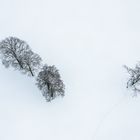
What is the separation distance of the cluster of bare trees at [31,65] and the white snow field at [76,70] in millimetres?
1998

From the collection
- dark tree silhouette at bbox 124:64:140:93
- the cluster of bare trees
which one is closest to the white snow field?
dark tree silhouette at bbox 124:64:140:93

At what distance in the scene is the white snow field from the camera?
47.4m

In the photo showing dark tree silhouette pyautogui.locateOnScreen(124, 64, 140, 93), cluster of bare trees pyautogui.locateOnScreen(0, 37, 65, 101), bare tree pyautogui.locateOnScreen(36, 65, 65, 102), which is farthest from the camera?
dark tree silhouette pyautogui.locateOnScreen(124, 64, 140, 93)

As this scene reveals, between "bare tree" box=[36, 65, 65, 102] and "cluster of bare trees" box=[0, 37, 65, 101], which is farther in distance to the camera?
"cluster of bare trees" box=[0, 37, 65, 101]

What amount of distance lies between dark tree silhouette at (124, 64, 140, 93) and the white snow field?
1.22 metres

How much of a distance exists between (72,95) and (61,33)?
13462 millimetres

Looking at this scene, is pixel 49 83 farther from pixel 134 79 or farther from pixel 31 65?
pixel 134 79

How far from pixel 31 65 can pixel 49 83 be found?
17.1ft

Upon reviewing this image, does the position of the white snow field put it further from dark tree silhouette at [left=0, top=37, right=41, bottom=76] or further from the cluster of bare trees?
dark tree silhouette at [left=0, top=37, right=41, bottom=76]

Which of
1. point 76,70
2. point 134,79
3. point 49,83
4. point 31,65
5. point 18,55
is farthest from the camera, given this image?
point 76,70

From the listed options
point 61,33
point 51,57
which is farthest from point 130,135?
point 61,33

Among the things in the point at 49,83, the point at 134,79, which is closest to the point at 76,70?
the point at 49,83

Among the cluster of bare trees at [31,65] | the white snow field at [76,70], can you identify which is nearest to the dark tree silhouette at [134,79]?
the white snow field at [76,70]

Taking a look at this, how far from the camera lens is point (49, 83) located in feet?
151
